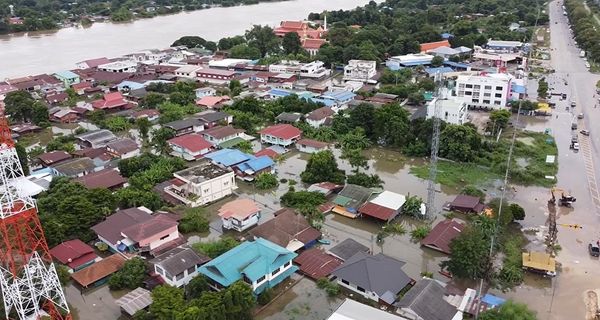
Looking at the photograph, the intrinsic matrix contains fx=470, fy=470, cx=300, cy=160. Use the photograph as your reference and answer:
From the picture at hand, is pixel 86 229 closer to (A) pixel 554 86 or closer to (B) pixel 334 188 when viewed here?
(B) pixel 334 188

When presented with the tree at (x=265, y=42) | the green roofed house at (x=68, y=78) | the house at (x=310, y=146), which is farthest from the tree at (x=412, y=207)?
the tree at (x=265, y=42)

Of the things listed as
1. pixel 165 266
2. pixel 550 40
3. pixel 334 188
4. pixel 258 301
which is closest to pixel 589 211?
pixel 334 188

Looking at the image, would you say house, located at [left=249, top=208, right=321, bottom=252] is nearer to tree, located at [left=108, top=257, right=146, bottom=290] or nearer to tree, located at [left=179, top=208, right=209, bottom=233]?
tree, located at [left=179, top=208, right=209, bottom=233]

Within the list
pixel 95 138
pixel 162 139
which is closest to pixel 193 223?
pixel 162 139

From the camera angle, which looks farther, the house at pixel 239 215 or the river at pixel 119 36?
the river at pixel 119 36

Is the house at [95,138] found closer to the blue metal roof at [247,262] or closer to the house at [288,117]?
the house at [288,117]

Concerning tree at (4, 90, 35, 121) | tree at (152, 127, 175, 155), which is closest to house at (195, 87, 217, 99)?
tree at (152, 127, 175, 155)
